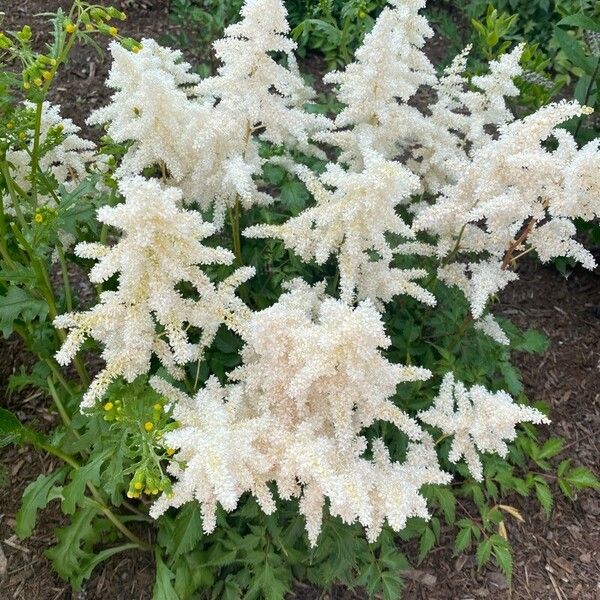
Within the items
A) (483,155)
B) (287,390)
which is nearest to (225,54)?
(483,155)

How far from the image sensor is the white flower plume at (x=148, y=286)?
1938 millimetres

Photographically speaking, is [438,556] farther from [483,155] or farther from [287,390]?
[483,155]

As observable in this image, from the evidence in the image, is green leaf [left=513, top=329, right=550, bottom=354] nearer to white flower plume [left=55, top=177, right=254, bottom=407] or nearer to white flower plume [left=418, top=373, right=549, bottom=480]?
white flower plume [left=418, top=373, right=549, bottom=480]

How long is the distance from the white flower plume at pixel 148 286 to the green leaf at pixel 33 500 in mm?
794

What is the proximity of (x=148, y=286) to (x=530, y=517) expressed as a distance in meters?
2.63

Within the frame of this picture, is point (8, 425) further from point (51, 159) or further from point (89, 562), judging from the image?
point (51, 159)

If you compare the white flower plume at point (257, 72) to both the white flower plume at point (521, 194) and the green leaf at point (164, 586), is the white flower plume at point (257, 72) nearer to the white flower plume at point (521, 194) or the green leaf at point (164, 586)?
the white flower plume at point (521, 194)

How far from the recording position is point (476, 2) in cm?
611

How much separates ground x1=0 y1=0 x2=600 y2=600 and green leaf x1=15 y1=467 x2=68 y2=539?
0.39 metres

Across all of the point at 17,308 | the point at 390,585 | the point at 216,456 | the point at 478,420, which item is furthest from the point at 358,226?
the point at 390,585

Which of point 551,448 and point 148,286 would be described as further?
point 551,448

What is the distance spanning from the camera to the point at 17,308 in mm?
2598

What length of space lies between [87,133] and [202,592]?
139 inches

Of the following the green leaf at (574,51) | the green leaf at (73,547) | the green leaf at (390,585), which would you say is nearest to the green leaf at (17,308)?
the green leaf at (73,547)
